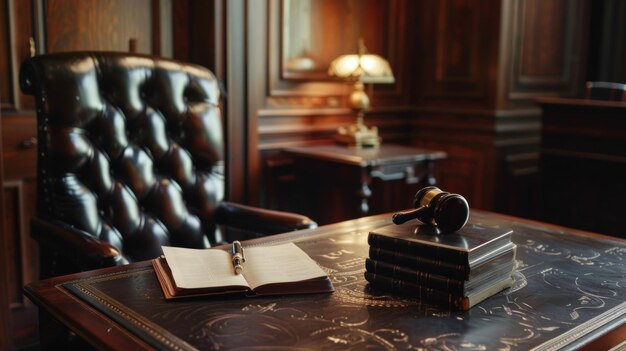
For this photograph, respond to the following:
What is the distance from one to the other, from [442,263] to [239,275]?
1.06 feet

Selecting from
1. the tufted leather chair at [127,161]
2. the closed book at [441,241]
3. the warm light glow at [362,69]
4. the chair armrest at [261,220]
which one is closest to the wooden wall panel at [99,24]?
the tufted leather chair at [127,161]

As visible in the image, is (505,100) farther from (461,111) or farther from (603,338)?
(603,338)

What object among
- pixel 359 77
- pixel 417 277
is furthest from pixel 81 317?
pixel 359 77

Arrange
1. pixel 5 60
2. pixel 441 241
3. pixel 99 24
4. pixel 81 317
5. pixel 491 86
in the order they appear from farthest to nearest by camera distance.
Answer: pixel 491 86
pixel 99 24
pixel 5 60
pixel 441 241
pixel 81 317

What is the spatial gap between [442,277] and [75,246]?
0.72 m

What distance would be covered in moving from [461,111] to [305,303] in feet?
6.93

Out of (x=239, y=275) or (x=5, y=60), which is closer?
(x=239, y=275)

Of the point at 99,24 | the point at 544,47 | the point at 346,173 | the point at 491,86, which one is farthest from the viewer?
the point at 544,47

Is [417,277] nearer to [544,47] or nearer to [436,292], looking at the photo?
[436,292]

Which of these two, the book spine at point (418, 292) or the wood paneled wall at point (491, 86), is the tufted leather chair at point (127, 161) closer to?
the book spine at point (418, 292)

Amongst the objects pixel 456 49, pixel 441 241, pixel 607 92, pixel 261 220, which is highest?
pixel 456 49

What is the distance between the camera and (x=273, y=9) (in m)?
2.47

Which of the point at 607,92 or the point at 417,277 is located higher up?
the point at 607,92

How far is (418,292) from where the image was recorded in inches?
39.9
